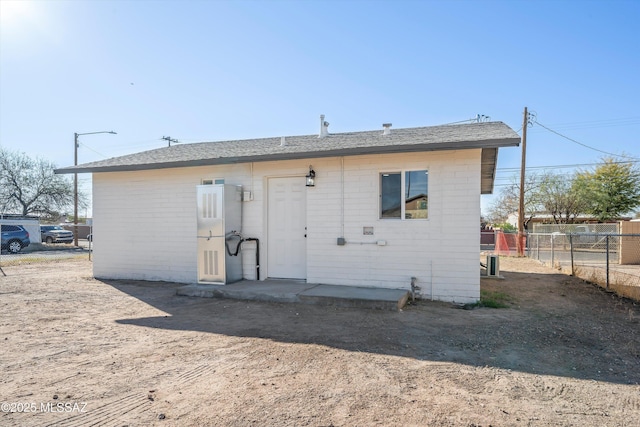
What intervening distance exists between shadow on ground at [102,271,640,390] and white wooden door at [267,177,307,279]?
62.5 inches

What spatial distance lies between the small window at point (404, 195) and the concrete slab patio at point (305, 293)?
1.51 meters

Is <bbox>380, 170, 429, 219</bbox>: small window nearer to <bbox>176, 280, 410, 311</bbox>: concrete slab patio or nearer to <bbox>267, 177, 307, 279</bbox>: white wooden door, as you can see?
<bbox>176, 280, 410, 311</bbox>: concrete slab patio

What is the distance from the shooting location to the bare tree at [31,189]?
26.9m

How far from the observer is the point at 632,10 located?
29.2ft

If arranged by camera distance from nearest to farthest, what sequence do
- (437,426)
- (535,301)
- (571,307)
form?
(437,426) < (571,307) < (535,301)

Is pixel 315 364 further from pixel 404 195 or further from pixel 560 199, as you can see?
pixel 560 199

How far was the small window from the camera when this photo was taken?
7.12 meters

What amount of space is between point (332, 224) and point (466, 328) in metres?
3.36

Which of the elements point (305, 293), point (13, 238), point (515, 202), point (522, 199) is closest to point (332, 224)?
point (305, 293)

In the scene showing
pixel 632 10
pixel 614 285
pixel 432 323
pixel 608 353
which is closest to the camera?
pixel 608 353

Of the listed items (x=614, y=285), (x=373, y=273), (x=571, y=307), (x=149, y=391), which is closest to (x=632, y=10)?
(x=614, y=285)

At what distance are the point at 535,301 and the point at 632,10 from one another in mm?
7685

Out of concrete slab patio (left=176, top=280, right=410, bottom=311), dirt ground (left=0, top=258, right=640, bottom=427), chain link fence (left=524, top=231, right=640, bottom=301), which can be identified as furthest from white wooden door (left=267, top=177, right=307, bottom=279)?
chain link fence (left=524, top=231, right=640, bottom=301)

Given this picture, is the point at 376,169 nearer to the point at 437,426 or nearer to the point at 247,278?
the point at 247,278
